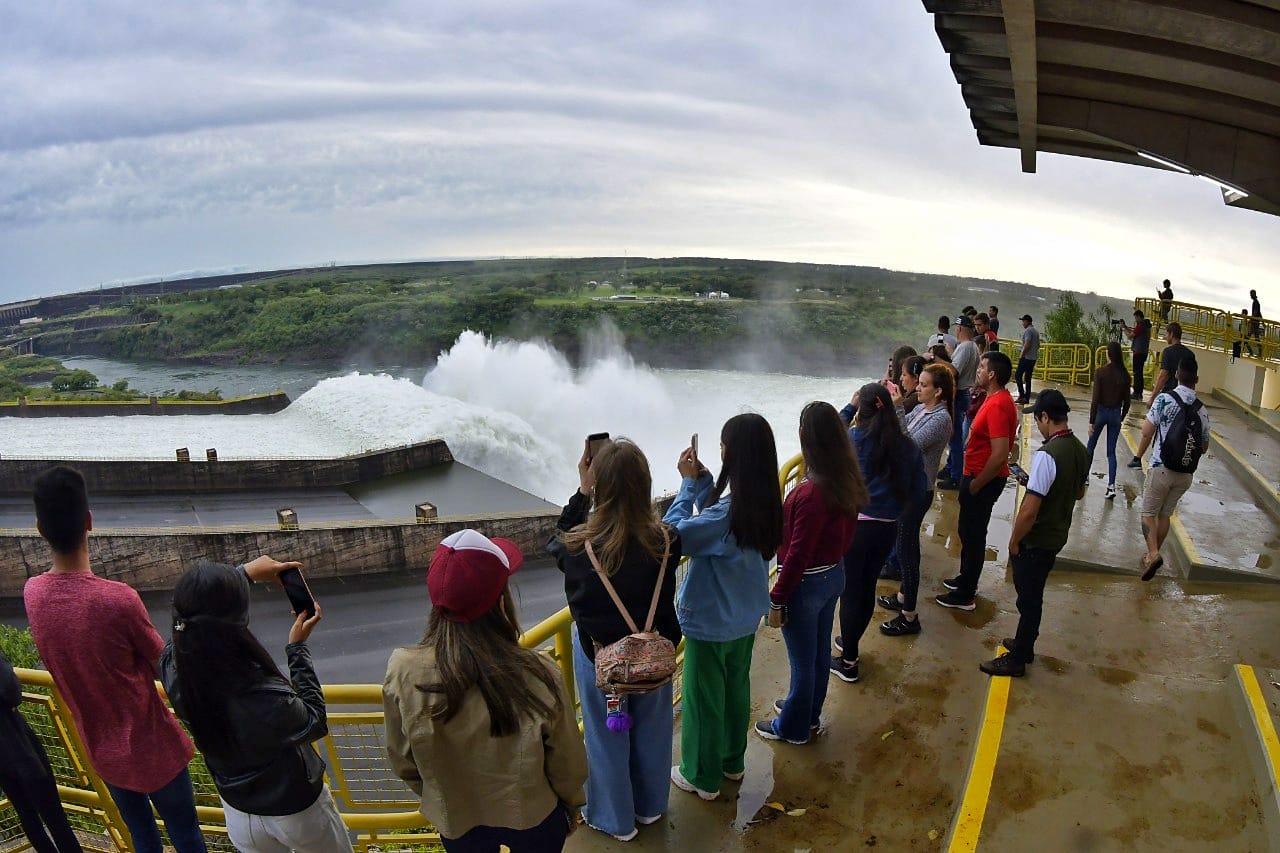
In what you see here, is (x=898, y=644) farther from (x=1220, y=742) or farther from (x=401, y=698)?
(x=401, y=698)

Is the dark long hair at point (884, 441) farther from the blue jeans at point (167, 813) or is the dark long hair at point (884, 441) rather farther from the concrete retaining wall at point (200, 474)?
the concrete retaining wall at point (200, 474)

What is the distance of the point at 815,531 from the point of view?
3430 mm

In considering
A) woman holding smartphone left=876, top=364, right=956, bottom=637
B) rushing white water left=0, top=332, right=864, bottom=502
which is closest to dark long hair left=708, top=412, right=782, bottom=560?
woman holding smartphone left=876, top=364, right=956, bottom=637

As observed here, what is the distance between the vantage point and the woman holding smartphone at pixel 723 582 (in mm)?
3016

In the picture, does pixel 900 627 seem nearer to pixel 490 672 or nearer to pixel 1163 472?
pixel 1163 472

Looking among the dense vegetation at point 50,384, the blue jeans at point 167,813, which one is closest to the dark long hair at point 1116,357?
the blue jeans at point 167,813

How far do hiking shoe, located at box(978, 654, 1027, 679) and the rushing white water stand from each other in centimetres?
2185

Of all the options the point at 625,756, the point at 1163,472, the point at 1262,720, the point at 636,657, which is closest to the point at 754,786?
the point at 625,756

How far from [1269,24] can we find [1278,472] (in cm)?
518

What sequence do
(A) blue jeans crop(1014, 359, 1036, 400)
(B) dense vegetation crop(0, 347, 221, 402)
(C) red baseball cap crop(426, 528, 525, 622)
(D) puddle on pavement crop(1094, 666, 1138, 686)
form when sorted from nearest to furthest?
(C) red baseball cap crop(426, 528, 525, 622)
(D) puddle on pavement crop(1094, 666, 1138, 686)
(A) blue jeans crop(1014, 359, 1036, 400)
(B) dense vegetation crop(0, 347, 221, 402)

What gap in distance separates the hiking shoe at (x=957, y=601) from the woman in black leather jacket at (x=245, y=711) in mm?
4268

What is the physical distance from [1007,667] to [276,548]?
20.8 m

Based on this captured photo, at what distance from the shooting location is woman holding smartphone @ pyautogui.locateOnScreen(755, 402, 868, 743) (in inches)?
135

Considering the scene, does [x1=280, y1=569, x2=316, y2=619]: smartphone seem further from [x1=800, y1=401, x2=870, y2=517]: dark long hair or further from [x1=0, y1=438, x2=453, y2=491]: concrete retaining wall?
[x1=0, y1=438, x2=453, y2=491]: concrete retaining wall
